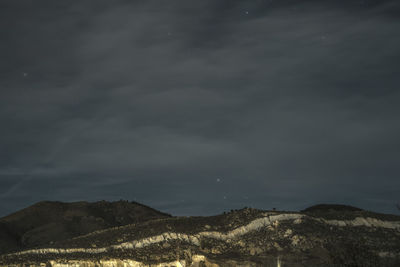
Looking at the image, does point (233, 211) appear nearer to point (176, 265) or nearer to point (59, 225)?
point (176, 265)

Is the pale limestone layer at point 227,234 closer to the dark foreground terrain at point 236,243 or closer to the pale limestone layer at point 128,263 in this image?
the dark foreground terrain at point 236,243

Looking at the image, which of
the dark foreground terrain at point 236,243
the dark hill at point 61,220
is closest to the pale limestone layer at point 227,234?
the dark foreground terrain at point 236,243

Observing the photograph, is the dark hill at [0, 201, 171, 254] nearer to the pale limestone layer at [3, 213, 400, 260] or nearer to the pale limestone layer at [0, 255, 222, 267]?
the pale limestone layer at [3, 213, 400, 260]

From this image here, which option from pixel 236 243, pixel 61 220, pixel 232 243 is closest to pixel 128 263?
pixel 232 243

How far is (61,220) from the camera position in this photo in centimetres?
10381

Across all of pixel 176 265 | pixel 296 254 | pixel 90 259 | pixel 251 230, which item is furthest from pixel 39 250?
pixel 296 254

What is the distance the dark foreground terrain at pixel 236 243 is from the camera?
55.3 meters

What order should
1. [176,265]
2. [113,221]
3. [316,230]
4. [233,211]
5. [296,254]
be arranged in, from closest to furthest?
[176,265]
[296,254]
[316,230]
[233,211]
[113,221]

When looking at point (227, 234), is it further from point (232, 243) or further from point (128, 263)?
point (128, 263)

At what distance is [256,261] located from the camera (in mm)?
55250

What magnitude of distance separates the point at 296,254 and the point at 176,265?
46.7ft

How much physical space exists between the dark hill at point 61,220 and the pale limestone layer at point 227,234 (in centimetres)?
3327

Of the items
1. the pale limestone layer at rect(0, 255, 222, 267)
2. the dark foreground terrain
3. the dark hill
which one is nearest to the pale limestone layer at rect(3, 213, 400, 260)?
the dark foreground terrain

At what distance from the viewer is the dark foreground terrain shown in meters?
55.3
